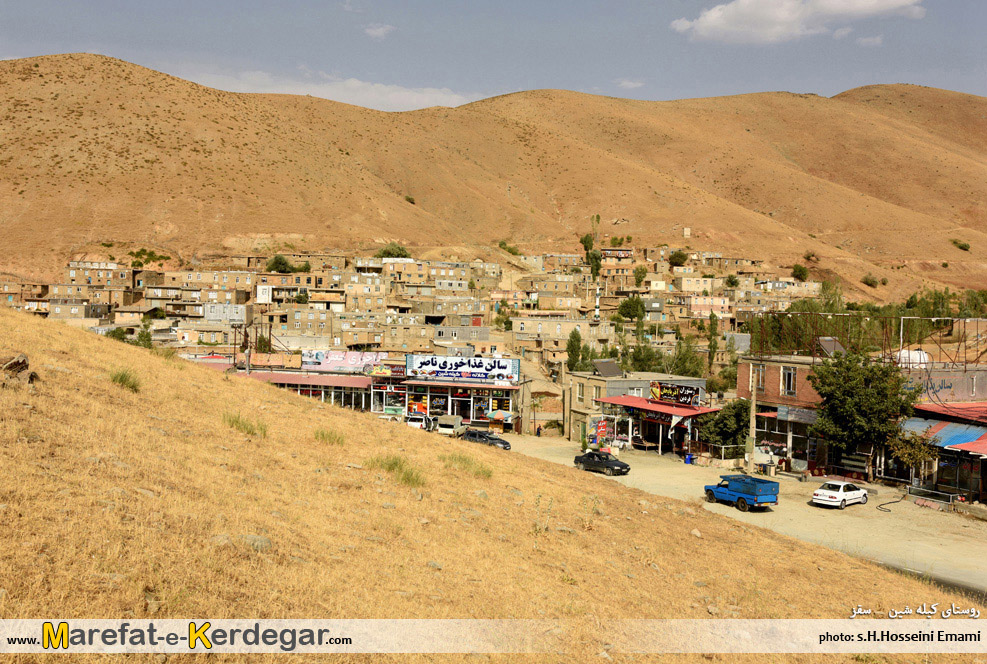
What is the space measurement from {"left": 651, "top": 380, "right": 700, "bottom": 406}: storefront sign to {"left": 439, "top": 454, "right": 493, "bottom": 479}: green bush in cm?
2447

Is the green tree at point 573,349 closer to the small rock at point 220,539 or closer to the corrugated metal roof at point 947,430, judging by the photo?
the corrugated metal roof at point 947,430

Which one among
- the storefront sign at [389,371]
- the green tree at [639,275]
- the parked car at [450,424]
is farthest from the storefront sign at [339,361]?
the green tree at [639,275]

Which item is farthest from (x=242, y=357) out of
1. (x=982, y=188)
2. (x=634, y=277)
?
(x=982, y=188)

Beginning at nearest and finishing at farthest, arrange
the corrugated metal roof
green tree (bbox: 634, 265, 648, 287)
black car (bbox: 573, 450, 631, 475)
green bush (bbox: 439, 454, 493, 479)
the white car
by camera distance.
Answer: green bush (bbox: 439, 454, 493, 479) < the white car < the corrugated metal roof < black car (bbox: 573, 450, 631, 475) < green tree (bbox: 634, 265, 648, 287)

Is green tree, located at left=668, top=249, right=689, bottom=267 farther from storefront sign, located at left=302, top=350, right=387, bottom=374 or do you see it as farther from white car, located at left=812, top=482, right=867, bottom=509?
white car, located at left=812, top=482, right=867, bottom=509

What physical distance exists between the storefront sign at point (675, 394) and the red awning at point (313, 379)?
1592 cm

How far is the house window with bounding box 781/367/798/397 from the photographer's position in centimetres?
3528

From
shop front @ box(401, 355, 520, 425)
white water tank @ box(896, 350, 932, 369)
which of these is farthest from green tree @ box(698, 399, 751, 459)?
shop front @ box(401, 355, 520, 425)

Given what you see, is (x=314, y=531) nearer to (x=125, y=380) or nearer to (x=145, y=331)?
(x=125, y=380)

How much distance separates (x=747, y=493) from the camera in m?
24.3

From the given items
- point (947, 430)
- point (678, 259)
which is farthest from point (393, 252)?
point (947, 430)

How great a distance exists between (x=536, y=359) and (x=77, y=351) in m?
50.8

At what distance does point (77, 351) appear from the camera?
17.5 metres

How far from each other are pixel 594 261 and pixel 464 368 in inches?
3017
